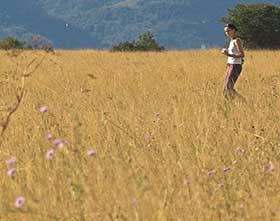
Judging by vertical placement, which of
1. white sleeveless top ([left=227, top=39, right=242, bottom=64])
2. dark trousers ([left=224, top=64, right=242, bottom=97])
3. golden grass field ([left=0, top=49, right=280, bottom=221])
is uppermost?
golden grass field ([left=0, top=49, right=280, bottom=221])

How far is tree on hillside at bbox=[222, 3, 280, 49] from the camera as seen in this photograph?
41.8 m

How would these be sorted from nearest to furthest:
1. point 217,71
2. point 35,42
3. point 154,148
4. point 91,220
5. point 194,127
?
1. point 91,220
2. point 154,148
3. point 35,42
4. point 194,127
5. point 217,71

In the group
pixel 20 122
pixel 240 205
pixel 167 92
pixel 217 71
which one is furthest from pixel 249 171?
pixel 217 71

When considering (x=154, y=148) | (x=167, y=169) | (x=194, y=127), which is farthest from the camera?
(x=194, y=127)

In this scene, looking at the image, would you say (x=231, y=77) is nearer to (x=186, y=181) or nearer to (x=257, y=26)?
(x=186, y=181)

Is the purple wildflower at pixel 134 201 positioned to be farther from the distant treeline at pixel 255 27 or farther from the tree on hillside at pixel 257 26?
→ the tree on hillside at pixel 257 26

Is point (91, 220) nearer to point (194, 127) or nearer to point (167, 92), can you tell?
point (194, 127)

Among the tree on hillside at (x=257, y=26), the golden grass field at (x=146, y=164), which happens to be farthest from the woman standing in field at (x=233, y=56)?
the tree on hillside at (x=257, y=26)

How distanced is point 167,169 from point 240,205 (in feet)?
2.68

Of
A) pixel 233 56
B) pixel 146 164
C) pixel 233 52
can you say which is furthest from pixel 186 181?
pixel 233 52

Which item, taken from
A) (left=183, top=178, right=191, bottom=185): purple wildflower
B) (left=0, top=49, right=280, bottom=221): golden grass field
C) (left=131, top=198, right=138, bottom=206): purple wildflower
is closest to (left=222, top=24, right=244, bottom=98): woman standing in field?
(left=0, top=49, right=280, bottom=221): golden grass field

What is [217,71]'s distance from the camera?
16188 mm

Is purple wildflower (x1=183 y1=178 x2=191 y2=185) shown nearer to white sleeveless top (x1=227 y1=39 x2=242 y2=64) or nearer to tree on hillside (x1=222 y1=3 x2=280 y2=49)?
white sleeveless top (x1=227 y1=39 x2=242 y2=64)

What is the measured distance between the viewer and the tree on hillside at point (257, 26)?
41812 mm
